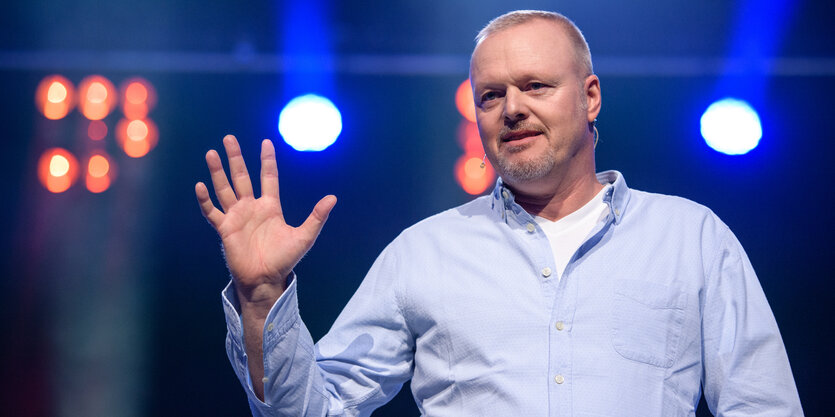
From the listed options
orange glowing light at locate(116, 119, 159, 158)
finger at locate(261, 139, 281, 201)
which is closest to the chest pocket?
finger at locate(261, 139, 281, 201)

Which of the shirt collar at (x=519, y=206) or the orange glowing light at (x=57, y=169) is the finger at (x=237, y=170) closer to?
the shirt collar at (x=519, y=206)

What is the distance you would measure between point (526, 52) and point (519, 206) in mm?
385

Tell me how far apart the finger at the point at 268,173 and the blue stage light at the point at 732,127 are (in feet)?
7.25

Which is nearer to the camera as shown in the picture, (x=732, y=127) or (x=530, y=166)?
(x=530, y=166)

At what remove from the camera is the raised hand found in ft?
4.89

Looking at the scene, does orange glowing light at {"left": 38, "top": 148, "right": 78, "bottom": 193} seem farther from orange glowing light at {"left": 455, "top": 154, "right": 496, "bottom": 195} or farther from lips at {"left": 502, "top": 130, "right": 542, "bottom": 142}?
lips at {"left": 502, "top": 130, "right": 542, "bottom": 142}

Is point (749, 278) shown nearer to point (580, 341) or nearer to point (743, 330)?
point (743, 330)

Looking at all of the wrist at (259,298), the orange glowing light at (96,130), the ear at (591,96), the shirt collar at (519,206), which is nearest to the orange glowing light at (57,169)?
the orange glowing light at (96,130)

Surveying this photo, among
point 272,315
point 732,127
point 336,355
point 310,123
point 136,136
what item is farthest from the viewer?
point 136,136

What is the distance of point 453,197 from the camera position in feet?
10.4

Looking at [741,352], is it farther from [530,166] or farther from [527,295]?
[530,166]

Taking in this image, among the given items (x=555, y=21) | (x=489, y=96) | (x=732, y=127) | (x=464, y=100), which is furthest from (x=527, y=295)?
(x=732, y=127)

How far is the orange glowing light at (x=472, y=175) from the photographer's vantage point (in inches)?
125

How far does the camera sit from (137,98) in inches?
132
